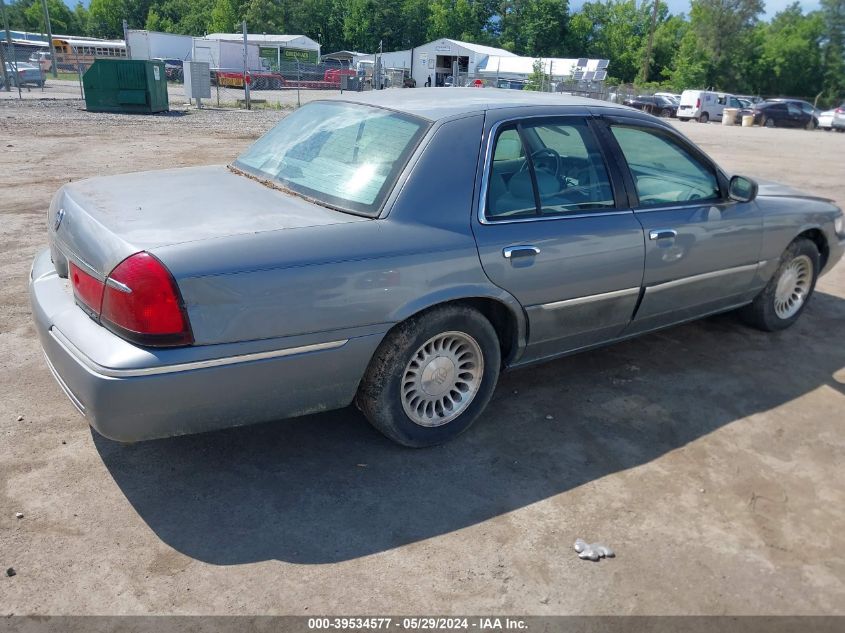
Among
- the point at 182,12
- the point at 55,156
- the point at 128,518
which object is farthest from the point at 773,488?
the point at 182,12

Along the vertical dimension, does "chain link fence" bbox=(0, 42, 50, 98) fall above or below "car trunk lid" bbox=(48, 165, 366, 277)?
below

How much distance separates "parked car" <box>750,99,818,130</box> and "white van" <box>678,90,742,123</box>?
1.66 metres

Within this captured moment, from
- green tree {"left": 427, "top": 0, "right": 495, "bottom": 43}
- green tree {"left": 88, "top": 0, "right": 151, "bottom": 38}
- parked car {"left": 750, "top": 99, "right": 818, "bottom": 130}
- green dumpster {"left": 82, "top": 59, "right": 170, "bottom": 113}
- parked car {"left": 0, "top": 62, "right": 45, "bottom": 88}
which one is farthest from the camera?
green tree {"left": 88, "top": 0, "right": 151, "bottom": 38}

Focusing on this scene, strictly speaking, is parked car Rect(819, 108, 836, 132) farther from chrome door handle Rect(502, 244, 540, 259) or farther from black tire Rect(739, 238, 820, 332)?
chrome door handle Rect(502, 244, 540, 259)

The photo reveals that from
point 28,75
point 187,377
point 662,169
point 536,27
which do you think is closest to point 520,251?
point 662,169

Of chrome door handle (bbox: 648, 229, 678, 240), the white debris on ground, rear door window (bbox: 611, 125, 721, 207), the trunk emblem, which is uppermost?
rear door window (bbox: 611, 125, 721, 207)

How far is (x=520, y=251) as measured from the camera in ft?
11.3

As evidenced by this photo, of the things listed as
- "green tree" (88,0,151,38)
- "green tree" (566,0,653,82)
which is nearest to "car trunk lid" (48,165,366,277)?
"green tree" (566,0,653,82)

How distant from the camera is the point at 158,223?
2.91m

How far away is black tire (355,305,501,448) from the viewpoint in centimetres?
Result: 320

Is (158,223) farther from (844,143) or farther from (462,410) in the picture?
(844,143)

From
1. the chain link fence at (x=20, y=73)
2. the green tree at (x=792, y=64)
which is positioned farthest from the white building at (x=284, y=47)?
the green tree at (x=792, y=64)

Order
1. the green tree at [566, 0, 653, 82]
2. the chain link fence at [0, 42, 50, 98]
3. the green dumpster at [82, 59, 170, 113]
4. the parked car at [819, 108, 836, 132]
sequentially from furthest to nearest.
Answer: the green tree at [566, 0, 653, 82] → the parked car at [819, 108, 836, 132] → the chain link fence at [0, 42, 50, 98] → the green dumpster at [82, 59, 170, 113]

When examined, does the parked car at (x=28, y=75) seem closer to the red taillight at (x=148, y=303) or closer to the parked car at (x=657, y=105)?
the parked car at (x=657, y=105)
